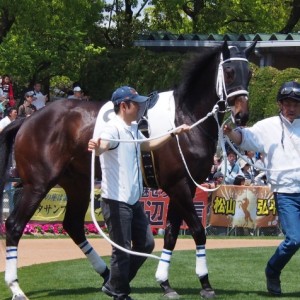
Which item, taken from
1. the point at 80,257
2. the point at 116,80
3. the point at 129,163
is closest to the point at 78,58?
the point at 116,80

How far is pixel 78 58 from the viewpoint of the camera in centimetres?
2469

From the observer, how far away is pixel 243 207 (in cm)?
1563

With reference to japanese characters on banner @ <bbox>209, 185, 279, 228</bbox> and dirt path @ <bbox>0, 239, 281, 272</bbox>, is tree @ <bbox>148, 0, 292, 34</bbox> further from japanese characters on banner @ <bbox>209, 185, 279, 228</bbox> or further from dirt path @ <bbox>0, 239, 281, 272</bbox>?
dirt path @ <bbox>0, 239, 281, 272</bbox>

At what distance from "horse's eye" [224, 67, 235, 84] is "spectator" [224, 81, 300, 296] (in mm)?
495

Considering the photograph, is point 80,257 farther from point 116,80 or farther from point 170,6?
point 170,6

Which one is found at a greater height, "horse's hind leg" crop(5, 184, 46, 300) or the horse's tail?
the horse's tail

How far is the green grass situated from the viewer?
823cm

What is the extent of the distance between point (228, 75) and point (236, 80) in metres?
0.12

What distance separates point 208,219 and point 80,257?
434 cm

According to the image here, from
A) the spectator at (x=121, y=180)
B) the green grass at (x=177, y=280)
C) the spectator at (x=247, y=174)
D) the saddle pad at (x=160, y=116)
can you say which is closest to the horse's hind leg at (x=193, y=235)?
the green grass at (x=177, y=280)

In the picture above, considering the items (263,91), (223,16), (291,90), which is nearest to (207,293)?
(291,90)

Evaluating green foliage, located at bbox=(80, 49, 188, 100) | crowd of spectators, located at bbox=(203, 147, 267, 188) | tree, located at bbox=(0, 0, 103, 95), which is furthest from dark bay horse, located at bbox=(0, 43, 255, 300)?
tree, located at bbox=(0, 0, 103, 95)

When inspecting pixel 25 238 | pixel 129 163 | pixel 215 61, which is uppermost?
pixel 215 61

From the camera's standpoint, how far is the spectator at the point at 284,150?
299 inches
